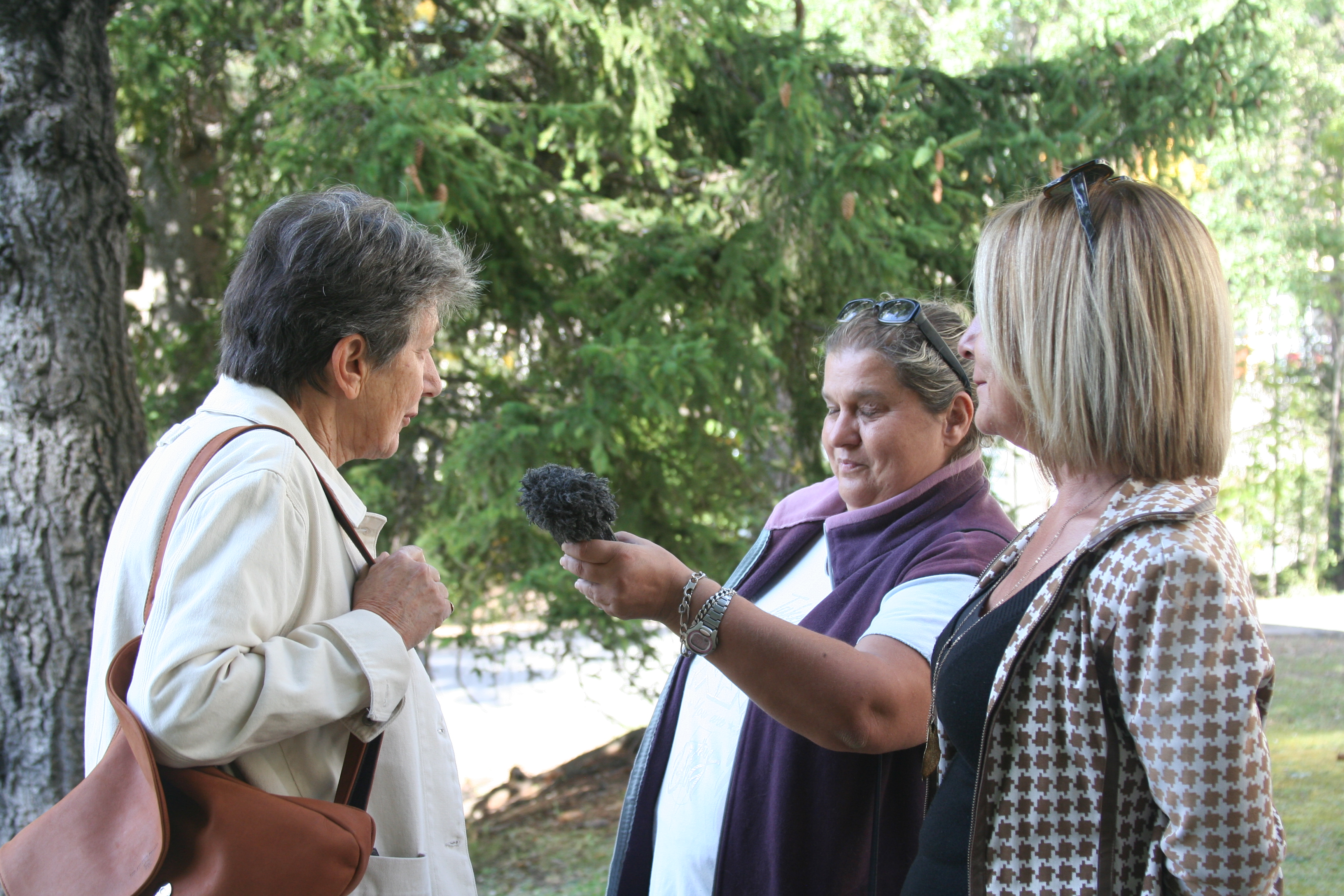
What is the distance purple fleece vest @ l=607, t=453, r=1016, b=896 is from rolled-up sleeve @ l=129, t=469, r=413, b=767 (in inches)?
26.2

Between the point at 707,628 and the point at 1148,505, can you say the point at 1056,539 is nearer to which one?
the point at 1148,505

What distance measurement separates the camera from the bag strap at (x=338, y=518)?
1.44 meters

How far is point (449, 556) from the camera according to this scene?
14.6 ft

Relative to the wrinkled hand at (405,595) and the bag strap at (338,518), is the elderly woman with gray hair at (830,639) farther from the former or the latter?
the bag strap at (338,518)

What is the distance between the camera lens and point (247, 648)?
1368 millimetres

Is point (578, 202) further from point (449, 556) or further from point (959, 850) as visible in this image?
point (959, 850)

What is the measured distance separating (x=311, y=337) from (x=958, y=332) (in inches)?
50.3

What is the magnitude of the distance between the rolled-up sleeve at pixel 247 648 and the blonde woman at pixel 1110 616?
879mm

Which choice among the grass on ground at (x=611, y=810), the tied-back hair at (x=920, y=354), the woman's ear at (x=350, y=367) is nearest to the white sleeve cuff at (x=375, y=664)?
the woman's ear at (x=350, y=367)

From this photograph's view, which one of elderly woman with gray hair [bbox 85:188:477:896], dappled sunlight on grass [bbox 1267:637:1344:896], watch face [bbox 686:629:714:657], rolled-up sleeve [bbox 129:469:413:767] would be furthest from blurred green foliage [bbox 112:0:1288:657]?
dappled sunlight on grass [bbox 1267:637:1344:896]

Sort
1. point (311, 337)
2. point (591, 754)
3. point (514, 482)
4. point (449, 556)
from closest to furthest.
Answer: point (311, 337) < point (514, 482) < point (449, 556) < point (591, 754)

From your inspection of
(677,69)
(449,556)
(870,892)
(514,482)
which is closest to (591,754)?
(449,556)

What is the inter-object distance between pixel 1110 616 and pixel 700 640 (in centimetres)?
62

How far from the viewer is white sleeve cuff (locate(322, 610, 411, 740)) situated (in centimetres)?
146
